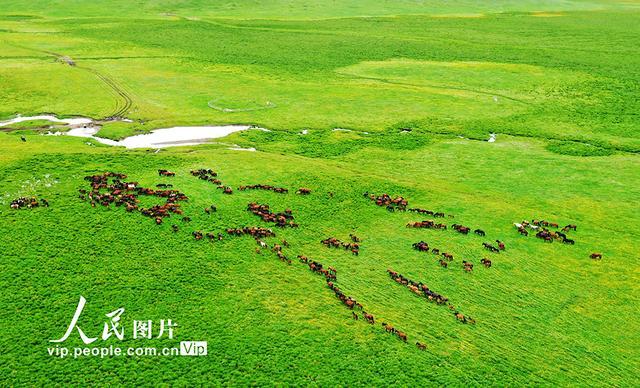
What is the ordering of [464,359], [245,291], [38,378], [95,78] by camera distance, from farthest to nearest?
[95,78] → [245,291] → [464,359] → [38,378]

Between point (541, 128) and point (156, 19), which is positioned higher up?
point (156, 19)

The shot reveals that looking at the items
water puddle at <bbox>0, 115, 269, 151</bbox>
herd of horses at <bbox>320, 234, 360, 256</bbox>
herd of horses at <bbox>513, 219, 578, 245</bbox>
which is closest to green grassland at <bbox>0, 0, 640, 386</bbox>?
herd of horses at <bbox>320, 234, 360, 256</bbox>

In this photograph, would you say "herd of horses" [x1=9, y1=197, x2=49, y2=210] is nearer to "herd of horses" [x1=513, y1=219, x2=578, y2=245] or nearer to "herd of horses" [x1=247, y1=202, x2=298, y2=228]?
"herd of horses" [x1=247, y1=202, x2=298, y2=228]

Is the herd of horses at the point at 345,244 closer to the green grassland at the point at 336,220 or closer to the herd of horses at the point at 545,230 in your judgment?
the green grassland at the point at 336,220

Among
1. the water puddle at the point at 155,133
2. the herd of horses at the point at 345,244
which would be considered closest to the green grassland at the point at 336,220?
the herd of horses at the point at 345,244

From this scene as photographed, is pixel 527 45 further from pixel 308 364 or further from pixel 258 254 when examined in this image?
pixel 308 364

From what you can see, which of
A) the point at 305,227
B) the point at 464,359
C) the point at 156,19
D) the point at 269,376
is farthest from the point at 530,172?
the point at 156,19
